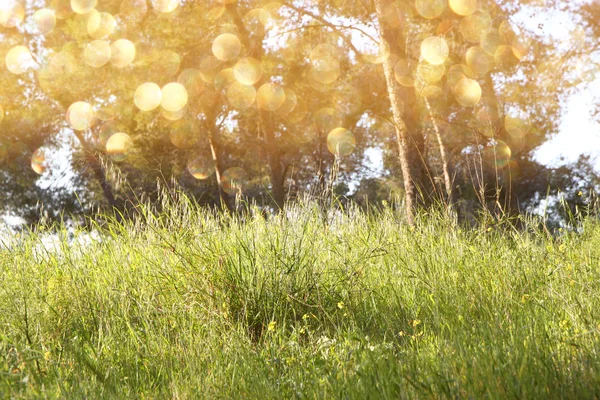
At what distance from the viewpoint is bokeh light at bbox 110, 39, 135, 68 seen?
530 inches

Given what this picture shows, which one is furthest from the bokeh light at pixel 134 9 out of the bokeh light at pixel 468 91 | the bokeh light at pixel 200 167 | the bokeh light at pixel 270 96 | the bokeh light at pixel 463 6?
the bokeh light at pixel 468 91

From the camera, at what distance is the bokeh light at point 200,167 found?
2173 cm

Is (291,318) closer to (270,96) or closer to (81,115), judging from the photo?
(270,96)

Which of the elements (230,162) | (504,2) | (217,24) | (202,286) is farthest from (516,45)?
(202,286)

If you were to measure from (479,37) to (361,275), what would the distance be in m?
12.1

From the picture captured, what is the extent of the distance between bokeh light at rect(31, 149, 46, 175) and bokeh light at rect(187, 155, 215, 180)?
18.8 ft

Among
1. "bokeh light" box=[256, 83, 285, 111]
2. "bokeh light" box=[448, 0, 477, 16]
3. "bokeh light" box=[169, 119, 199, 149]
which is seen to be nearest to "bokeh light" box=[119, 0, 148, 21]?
"bokeh light" box=[169, 119, 199, 149]

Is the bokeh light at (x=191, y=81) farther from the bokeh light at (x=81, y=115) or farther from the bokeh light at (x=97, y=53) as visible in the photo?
the bokeh light at (x=81, y=115)

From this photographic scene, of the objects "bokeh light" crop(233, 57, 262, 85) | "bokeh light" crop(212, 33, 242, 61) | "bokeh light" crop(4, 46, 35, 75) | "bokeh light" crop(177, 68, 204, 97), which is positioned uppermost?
"bokeh light" crop(4, 46, 35, 75)

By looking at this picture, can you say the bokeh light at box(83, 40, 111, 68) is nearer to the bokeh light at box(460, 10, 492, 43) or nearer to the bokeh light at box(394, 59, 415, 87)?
the bokeh light at box(394, 59, 415, 87)

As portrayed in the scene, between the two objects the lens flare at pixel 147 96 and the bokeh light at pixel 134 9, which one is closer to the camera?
the bokeh light at pixel 134 9

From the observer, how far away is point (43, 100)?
21781mm

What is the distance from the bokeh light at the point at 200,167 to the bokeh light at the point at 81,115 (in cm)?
393

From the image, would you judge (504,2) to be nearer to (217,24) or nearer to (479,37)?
(479,37)
